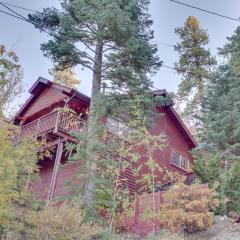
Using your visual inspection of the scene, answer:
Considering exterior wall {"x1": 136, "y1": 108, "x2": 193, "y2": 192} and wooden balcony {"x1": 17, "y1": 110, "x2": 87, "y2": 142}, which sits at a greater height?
exterior wall {"x1": 136, "y1": 108, "x2": 193, "y2": 192}

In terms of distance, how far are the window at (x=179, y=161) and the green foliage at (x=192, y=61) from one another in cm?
564

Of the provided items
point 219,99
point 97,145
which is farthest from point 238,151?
point 97,145

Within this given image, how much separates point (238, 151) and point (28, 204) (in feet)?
40.9

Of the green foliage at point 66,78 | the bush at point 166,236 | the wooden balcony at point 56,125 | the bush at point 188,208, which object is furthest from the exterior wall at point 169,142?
the green foliage at point 66,78

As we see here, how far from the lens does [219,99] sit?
21.8m

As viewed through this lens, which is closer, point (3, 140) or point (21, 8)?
point (3, 140)

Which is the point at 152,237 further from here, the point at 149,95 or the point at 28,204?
the point at 149,95

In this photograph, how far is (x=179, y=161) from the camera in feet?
84.2

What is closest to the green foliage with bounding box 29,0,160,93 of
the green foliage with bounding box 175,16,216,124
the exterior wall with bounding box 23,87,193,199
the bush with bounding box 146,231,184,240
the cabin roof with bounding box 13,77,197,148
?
the cabin roof with bounding box 13,77,197,148

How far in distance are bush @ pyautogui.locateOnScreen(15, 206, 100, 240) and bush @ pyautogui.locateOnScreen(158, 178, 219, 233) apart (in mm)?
3432

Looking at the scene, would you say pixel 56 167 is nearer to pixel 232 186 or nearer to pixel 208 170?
pixel 208 170

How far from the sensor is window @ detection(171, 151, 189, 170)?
25100mm

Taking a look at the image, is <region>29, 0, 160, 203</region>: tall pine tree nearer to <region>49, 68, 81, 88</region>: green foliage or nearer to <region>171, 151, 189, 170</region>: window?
<region>171, 151, 189, 170</region>: window

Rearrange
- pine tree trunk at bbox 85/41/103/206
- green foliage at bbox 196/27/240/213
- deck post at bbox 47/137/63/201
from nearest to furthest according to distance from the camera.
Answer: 1. pine tree trunk at bbox 85/41/103/206
2. deck post at bbox 47/137/63/201
3. green foliage at bbox 196/27/240/213
